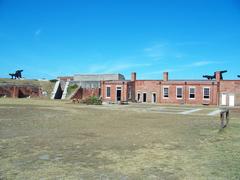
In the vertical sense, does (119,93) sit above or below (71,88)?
below

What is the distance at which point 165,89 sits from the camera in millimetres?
41188

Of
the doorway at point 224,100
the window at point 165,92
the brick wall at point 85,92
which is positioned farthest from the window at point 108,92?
the doorway at point 224,100

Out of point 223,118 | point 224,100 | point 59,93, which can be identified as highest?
point 59,93

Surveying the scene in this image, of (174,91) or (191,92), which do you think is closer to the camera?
(191,92)

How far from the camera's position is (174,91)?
1593 inches

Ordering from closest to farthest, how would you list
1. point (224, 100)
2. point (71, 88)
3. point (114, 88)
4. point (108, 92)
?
point (224, 100), point (114, 88), point (108, 92), point (71, 88)

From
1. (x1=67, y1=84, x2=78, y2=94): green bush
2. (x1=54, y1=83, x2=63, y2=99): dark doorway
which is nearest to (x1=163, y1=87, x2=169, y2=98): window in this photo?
(x1=67, y1=84, x2=78, y2=94): green bush

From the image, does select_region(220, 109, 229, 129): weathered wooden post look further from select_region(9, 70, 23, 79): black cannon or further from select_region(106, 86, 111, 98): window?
select_region(9, 70, 23, 79): black cannon

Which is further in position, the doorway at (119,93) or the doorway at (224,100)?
the doorway at (119,93)

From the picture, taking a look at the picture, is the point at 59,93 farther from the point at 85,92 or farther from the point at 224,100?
the point at 224,100

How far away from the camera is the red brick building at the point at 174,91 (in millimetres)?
37625

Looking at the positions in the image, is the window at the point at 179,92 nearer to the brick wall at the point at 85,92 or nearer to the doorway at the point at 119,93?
the doorway at the point at 119,93

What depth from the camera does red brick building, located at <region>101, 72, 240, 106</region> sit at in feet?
123

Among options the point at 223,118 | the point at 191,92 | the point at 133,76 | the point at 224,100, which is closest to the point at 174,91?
the point at 191,92
